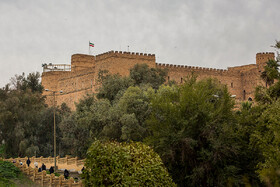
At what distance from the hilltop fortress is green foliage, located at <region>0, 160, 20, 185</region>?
20.2 meters

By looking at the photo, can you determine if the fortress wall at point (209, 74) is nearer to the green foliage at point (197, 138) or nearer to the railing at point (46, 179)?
the green foliage at point (197, 138)

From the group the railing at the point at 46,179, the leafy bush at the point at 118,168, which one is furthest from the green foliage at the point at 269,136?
the railing at the point at 46,179

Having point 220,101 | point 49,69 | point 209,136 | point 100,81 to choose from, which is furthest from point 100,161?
point 49,69

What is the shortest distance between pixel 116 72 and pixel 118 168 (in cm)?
3062

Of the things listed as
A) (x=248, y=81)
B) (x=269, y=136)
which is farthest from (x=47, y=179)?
(x=248, y=81)

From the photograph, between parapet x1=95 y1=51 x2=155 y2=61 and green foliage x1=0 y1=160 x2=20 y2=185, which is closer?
green foliage x1=0 y1=160 x2=20 y2=185

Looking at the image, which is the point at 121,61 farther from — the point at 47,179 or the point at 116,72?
the point at 47,179

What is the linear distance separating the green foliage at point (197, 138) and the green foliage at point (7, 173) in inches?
303

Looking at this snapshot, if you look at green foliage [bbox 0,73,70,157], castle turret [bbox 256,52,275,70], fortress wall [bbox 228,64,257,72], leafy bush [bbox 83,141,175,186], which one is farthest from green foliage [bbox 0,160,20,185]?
castle turret [bbox 256,52,275,70]

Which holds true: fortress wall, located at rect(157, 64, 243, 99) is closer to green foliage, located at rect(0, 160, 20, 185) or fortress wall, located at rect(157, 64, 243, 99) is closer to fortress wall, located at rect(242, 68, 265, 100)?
fortress wall, located at rect(242, 68, 265, 100)

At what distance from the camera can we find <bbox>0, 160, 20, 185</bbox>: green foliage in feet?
84.8

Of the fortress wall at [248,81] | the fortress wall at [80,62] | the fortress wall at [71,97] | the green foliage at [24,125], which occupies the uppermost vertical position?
the fortress wall at [80,62]

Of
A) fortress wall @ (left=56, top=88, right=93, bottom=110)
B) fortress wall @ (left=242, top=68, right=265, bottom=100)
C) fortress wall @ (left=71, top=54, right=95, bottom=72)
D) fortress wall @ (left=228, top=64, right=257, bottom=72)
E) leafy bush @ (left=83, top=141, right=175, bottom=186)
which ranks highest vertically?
fortress wall @ (left=71, top=54, right=95, bottom=72)

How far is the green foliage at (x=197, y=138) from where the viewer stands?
24281 mm
